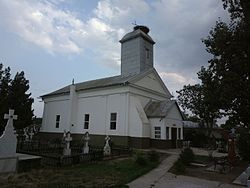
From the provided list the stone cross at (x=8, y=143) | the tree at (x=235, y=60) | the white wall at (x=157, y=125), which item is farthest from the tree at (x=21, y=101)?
the tree at (x=235, y=60)

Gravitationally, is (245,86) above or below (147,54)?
below

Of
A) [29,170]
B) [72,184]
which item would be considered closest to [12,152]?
[29,170]

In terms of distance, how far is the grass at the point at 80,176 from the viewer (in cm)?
860

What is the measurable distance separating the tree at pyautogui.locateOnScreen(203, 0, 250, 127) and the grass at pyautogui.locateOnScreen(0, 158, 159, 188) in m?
6.14

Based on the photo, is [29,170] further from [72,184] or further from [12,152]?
[72,184]

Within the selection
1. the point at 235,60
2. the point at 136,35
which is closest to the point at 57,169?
the point at 235,60

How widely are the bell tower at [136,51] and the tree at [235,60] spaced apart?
13.8 metres

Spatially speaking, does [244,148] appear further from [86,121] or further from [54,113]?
[54,113]

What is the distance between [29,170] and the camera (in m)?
11.3

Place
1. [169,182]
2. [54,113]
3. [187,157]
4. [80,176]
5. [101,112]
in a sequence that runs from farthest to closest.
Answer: [54,113] → [101,112] → [187,157] → [80,176] → [169,182]

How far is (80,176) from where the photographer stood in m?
9.90

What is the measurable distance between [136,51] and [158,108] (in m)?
7.66

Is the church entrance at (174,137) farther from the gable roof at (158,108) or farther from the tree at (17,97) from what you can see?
the tree at (17,97)

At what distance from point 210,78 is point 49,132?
2435 cm
